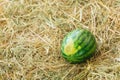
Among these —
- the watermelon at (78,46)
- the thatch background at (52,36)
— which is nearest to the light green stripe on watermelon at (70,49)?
the watermelon at (78,46)

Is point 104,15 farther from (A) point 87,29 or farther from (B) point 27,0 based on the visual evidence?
(B) point 27,0

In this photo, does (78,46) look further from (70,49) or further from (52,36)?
(52,36)

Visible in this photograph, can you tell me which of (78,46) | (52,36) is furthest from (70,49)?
(52,36)

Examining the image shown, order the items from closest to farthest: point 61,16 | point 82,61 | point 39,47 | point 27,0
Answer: point 82,61, point 39,47, point 61,16, point 27,0

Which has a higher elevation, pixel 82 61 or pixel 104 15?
pixel 104 15

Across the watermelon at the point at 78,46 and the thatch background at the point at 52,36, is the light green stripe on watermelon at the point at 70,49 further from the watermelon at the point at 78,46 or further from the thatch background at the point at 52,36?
the thatch background at the point at 52,36

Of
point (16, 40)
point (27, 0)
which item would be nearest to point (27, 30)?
point (16, 40)
